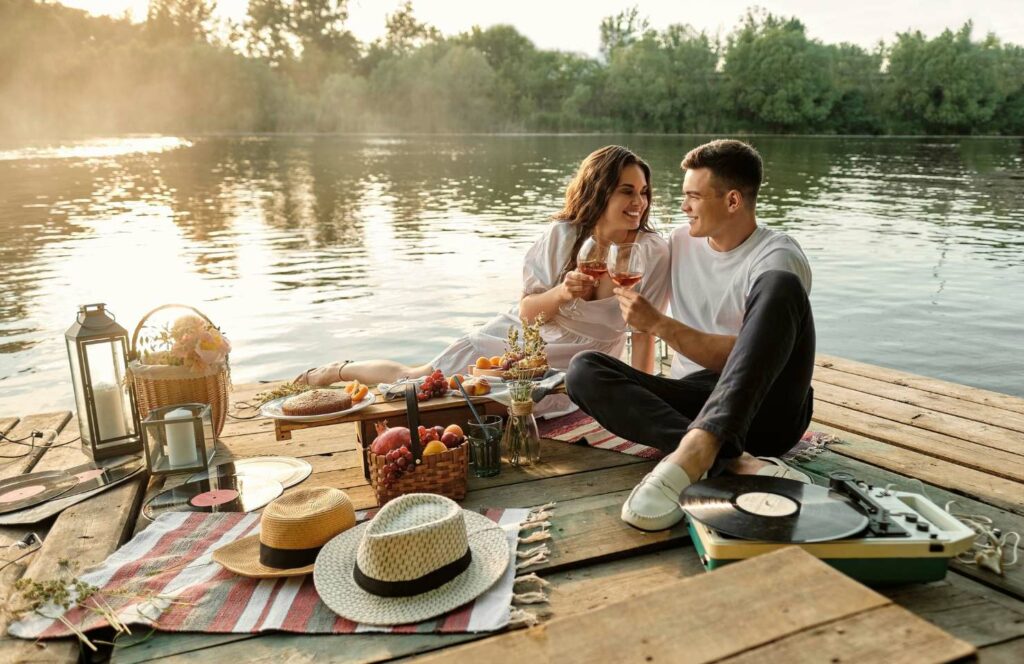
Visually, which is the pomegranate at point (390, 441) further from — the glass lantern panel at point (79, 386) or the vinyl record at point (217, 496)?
the glass lantern panel at point (79, 386)

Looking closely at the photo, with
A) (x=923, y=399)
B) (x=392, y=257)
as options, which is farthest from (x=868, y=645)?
(x=392, y=257)

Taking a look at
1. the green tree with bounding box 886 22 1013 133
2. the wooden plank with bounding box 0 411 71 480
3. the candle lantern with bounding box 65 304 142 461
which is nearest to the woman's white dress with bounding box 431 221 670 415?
the candle lantern with bounding box 65 304 142 461

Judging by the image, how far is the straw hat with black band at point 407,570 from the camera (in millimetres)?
2139

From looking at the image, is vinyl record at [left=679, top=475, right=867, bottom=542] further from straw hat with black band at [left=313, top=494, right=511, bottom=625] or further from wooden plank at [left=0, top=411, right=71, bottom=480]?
wooden plank at [left=0, top=411, right=71, bottom=480]

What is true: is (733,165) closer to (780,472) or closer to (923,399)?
(780,472)

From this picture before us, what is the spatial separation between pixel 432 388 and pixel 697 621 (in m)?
1.92

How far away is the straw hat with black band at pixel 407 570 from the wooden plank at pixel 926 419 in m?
2.51

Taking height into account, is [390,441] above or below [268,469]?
above

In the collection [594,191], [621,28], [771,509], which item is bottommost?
[771,509]

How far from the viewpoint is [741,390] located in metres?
2.68

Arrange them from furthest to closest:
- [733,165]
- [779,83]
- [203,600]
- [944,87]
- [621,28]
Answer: [621,28]
[779,83]
[944,87]
[733,165]
[203,600]

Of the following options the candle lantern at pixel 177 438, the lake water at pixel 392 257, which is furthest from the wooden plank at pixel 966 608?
the lake water at pixel 392 257

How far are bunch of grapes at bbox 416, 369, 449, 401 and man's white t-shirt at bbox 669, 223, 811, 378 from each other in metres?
1.07

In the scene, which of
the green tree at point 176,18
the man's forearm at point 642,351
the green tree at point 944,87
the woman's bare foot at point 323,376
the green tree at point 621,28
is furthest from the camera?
the green tree at point 621,28
